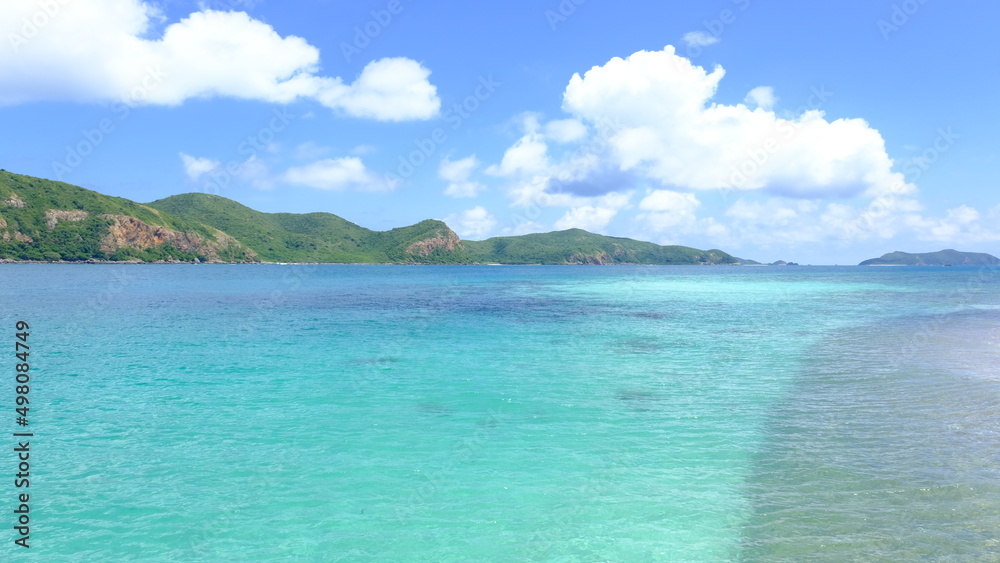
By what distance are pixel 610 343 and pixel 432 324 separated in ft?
57.9

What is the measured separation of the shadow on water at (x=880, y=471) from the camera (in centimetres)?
983

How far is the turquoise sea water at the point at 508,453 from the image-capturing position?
10.3 m

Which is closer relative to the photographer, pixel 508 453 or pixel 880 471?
pixel 880 471

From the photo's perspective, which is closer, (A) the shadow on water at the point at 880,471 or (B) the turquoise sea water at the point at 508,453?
(A) the shadow on water at the point at 880,471

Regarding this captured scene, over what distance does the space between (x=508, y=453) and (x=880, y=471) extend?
9.50 m

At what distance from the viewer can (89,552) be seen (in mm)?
9984

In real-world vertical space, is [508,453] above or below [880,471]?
below

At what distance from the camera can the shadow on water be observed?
387 inches

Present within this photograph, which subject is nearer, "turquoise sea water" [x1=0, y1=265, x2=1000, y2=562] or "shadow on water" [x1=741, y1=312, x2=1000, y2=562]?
"shadow on water" [x1=741, y1=312, x2=1000, y2=562]

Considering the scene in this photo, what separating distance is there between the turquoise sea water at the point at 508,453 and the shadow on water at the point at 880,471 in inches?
2.8

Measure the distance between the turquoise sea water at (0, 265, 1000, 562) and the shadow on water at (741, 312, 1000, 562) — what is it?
0.23ft

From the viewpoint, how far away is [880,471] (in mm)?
13070

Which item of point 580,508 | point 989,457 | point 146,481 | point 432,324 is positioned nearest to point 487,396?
point 580,508

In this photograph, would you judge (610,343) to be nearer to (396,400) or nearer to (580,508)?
(396,400)
